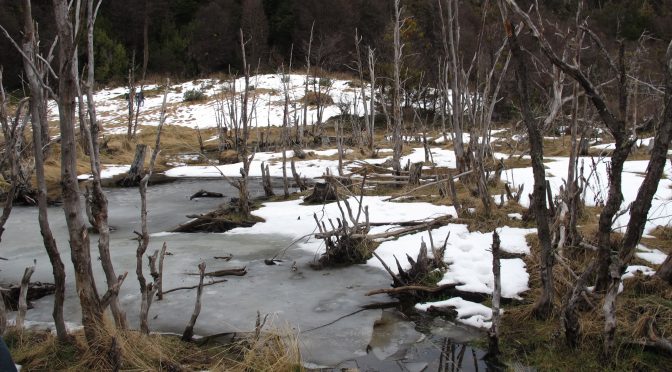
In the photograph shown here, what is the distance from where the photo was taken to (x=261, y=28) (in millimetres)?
29828

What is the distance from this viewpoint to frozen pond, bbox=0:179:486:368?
4.21 meters

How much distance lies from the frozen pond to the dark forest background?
1722 centimetres

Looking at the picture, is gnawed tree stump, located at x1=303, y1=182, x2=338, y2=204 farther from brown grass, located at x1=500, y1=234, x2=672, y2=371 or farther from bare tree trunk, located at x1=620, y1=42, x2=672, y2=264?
bare tree trunk, located at x1=620, y1=42, x2=672, y2=264

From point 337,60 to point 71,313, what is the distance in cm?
2515

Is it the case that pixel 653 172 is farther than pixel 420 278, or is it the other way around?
pixel 420 278

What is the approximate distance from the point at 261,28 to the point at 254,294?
2682 cm

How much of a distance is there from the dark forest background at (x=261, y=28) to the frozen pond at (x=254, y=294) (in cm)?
1722

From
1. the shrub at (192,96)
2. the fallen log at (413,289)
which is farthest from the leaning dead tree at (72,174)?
the shrub at (192,96)

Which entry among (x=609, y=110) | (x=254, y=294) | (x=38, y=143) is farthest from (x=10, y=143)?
(x=609, y=110)

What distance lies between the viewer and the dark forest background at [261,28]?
24.5 metres

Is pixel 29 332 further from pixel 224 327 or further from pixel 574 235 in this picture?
pixel 574 235

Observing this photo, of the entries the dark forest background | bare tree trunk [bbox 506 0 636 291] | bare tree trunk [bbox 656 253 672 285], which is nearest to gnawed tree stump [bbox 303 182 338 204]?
bare tree trunk [bbox 656 253 672 285]

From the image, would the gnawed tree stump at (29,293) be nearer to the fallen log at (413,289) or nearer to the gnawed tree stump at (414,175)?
the fallen log at (413,289)

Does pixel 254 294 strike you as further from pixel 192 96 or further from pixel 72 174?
pixel 192 96
